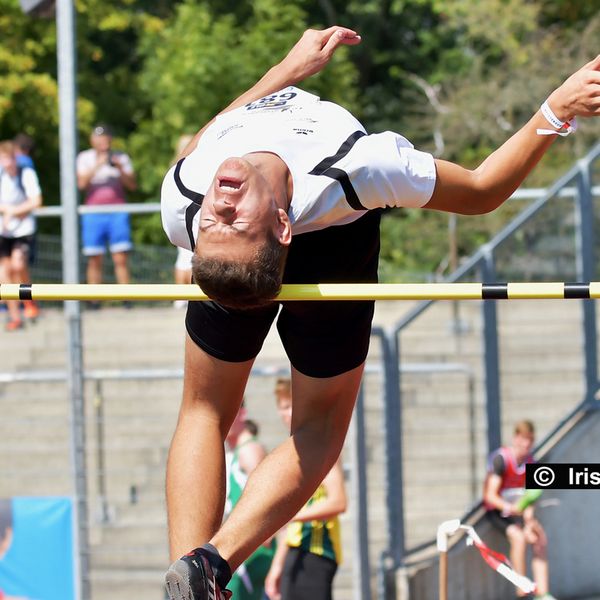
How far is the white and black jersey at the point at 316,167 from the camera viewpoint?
418 cm

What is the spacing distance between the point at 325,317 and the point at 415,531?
5118 mm

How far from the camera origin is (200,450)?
4543 mm

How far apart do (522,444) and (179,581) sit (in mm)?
5002

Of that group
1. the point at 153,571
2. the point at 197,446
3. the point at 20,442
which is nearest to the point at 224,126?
the point at 197,446

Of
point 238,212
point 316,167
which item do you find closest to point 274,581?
point 316,167

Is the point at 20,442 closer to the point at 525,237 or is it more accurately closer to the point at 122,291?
the point at 525,237

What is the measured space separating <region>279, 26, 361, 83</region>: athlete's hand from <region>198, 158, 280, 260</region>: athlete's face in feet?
3.34

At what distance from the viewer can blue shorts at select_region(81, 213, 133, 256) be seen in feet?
37.4

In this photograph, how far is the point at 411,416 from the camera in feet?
31.0

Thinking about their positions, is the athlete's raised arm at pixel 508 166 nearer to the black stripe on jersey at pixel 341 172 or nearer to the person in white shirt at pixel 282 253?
the person in white shirt at pixel 282 253

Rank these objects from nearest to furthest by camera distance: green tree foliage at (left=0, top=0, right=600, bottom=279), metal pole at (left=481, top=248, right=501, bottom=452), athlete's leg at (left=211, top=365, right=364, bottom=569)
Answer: athlete's leg at (left=211, top=365, right=364, bottom=569)
metal pole at (left=481, top=248, right=501, bottom=452)
green tree foliage at (left=0, top=0, right=600, bottom=279)

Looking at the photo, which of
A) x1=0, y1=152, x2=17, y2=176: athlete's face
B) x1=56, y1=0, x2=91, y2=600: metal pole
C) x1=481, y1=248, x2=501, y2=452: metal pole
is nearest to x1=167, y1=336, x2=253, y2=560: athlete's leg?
x1=56, y1=0, x2=91, y2=600: metal pole

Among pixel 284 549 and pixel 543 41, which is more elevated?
pixel 543 41

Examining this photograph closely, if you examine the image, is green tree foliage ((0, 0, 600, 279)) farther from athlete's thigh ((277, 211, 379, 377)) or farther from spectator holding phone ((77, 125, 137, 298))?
athlete's thigh ((277, 211, 379, 377))
